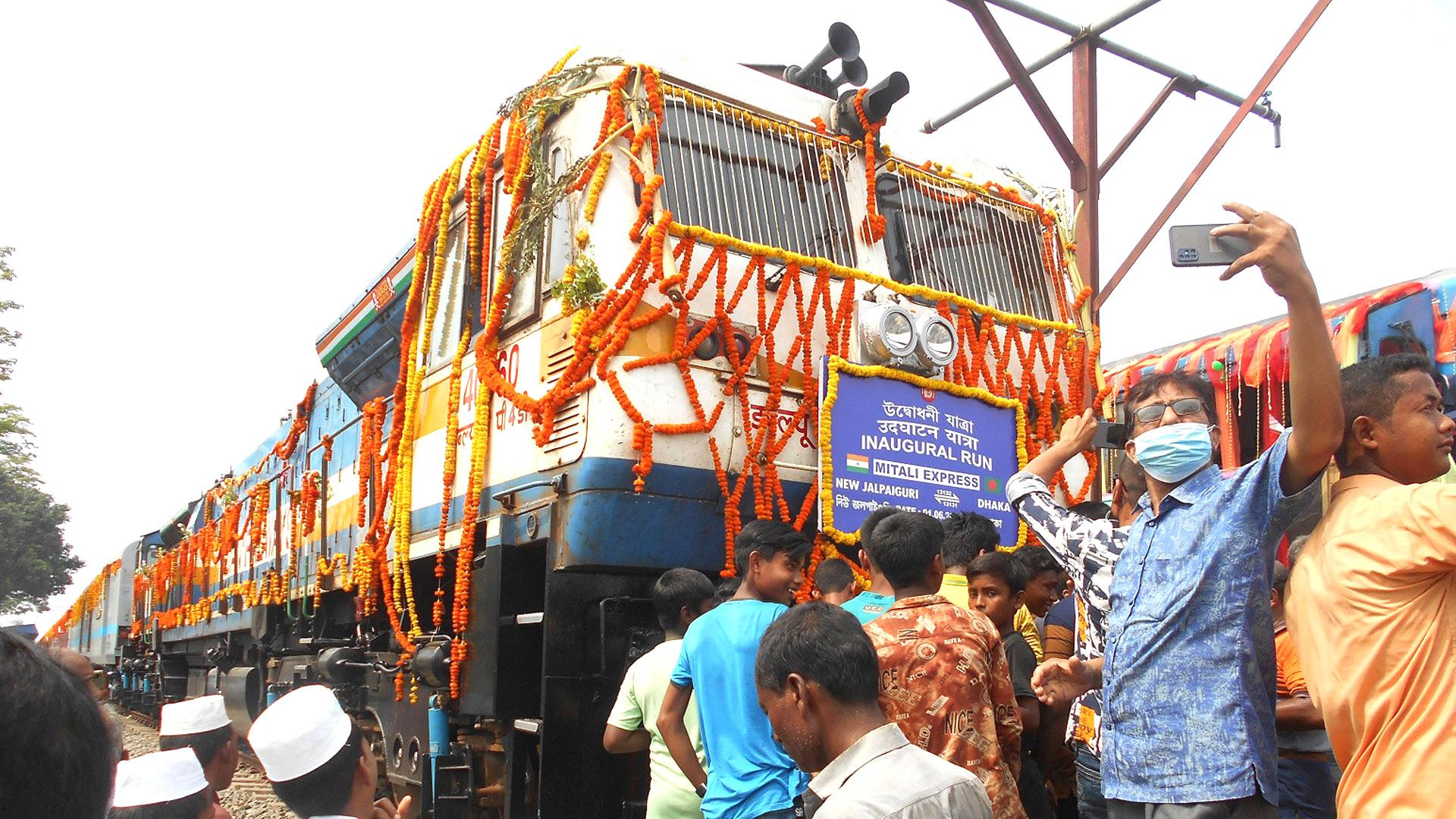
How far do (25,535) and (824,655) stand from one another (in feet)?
125

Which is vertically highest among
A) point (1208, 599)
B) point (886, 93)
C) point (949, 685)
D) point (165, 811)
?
point (886, 93)

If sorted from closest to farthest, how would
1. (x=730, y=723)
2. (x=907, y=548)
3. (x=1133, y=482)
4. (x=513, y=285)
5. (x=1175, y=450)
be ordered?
(x=1175, y=450) → (x=907, y=548) → (x=730, y=723) → (x=1133, y=482) → (x=513, y=285)

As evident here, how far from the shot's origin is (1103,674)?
2.64 m

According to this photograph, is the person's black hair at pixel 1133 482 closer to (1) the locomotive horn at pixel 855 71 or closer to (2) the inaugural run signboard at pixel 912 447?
(2) the inaugural run signboard at pixel 912 447

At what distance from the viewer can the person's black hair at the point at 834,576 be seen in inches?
157

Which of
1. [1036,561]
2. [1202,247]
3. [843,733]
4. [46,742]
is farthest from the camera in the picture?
[1036,561]

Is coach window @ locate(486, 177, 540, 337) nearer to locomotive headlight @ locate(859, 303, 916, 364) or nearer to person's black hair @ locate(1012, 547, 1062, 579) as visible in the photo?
locomotive headlight @ locate(859, 303, 916, 364)

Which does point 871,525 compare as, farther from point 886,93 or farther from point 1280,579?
point 886,93

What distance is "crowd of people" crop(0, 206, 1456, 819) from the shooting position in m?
1.97

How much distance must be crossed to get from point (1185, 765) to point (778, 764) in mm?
1248

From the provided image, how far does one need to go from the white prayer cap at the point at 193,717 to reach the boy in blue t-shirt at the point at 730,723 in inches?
49.4

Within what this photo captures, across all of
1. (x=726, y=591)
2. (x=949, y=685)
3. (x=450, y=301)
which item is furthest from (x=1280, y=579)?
(x=450, y=301)

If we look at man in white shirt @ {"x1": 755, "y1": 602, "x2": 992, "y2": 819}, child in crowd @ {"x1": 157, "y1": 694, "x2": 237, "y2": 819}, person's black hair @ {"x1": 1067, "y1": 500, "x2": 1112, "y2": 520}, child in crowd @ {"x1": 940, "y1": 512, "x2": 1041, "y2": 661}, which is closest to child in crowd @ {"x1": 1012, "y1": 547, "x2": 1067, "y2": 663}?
child in crowd @ {"x1": 940, "y1": 512, "x2": 1041, "y2": 661}

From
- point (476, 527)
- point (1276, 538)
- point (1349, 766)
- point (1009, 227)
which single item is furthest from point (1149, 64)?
point (1349, 766)
